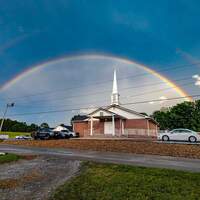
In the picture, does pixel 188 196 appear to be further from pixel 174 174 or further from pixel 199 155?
pixel 199 155

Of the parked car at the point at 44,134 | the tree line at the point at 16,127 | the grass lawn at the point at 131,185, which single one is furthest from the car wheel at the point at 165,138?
the tree line at the point at 16,127

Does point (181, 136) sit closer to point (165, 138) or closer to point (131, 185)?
point (165, 138)

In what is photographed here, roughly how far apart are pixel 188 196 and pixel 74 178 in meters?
4.41

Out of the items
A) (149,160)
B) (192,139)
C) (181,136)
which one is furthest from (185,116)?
(149,160)

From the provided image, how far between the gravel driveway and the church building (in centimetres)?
2581

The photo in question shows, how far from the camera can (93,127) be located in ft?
136

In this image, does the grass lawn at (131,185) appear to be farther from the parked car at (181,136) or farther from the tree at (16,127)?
the tree at (16,127)

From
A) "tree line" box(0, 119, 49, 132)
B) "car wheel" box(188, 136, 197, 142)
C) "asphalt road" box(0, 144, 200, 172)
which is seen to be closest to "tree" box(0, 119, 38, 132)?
"tree line" box(0, 119, 49, 132)

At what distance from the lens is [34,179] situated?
9250mm

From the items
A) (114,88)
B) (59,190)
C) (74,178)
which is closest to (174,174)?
(74,178)

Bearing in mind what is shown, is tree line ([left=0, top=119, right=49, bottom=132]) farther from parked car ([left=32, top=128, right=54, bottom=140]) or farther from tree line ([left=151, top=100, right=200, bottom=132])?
parked car ([left=32, top=128, right=54, bottom=140])

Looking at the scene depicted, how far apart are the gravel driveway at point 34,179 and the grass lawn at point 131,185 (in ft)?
1.90

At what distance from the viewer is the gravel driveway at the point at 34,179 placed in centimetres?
743

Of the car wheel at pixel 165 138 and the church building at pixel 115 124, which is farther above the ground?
the church building at pixel 115 124
